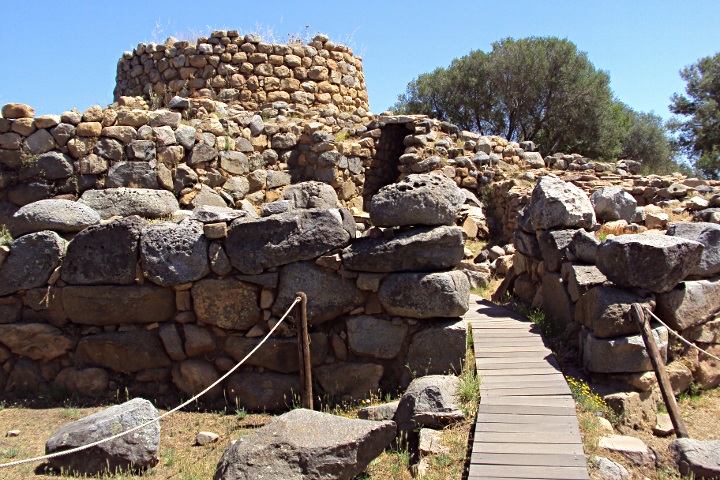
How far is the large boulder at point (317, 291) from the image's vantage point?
6.04 m

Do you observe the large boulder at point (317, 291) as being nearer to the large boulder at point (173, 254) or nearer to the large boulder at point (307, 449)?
the large boulder at point (173, 254)

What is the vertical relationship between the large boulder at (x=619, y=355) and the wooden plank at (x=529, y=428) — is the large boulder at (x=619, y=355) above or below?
above

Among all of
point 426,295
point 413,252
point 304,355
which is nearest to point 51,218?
point 304,355

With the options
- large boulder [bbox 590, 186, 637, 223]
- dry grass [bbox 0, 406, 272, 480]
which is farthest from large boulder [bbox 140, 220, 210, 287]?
large boulder [bbox 590, 186, 637, 223]

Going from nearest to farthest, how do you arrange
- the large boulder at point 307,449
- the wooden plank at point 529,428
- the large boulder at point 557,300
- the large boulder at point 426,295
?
the large boulder at point 307,449
the wooden plank at point 529,428
the large boulder at point 426,295
the large boulder at point 557,300

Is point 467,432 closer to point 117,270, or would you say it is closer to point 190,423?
point 190,423

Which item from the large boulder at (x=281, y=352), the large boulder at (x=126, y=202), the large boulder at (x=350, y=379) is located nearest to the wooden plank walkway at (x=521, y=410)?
the large boulder at (x=350, y=379)

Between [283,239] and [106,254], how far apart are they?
1.71 m

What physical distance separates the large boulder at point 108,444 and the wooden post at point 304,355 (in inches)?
49.7

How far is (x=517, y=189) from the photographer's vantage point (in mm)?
10680

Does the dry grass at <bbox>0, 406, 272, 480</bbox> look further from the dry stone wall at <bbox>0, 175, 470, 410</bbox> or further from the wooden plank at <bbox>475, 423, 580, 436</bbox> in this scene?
the wooden plank at <bbox>475, 423, 580, 436</bbox>

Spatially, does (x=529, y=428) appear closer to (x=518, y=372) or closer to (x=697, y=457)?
(x=518, y=372)

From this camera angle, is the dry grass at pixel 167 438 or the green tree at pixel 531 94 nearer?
the dry grass at pixel 167 438

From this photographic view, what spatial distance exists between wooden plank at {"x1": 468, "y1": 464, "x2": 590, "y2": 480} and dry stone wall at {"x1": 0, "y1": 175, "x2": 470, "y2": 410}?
65.2 inches
